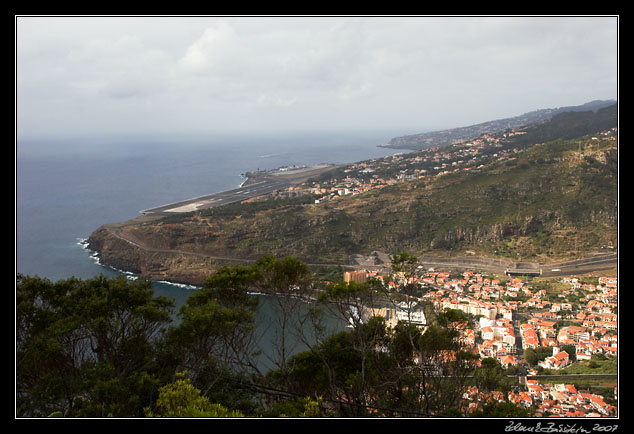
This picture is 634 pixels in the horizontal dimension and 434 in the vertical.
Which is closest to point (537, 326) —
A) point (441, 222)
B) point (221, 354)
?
point (441, 222)

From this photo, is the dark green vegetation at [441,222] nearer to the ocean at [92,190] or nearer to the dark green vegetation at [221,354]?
the ocean at [92,190]

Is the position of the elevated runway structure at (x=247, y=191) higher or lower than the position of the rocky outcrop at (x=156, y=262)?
higher

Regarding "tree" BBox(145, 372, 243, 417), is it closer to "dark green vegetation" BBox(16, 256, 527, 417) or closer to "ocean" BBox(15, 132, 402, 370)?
"dark green vegetation" BBox(16, 256, 527, 417)

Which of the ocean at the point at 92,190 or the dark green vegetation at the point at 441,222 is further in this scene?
the ocean at the point at 92,190

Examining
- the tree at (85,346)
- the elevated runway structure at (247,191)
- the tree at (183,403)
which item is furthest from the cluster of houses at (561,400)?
the elevated runway structure at (247,191)

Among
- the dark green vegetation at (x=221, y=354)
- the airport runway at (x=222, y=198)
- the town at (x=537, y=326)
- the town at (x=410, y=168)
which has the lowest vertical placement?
the town at (x=537, y=326)

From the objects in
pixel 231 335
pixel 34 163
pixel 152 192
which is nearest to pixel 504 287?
pixel 231 335
